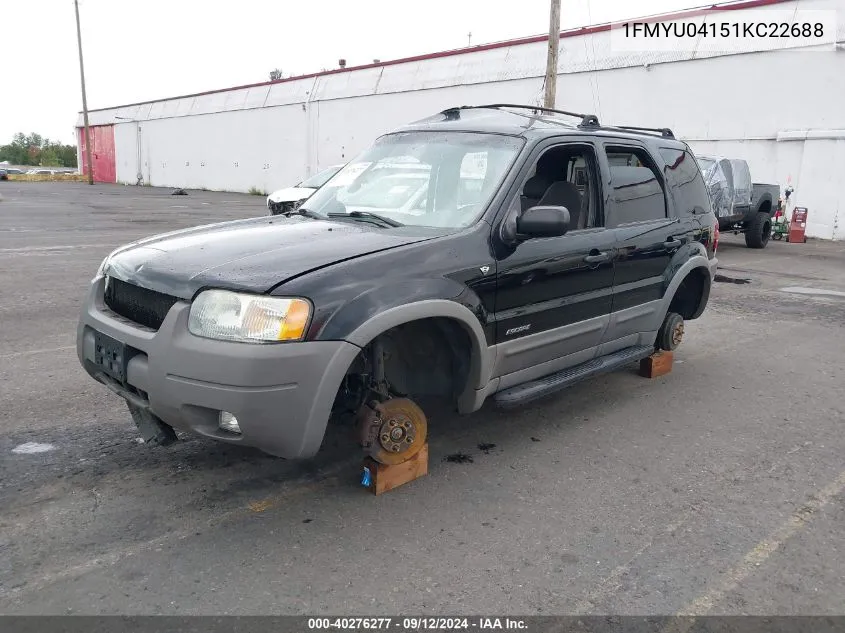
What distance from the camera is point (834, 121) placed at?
18.4 meters

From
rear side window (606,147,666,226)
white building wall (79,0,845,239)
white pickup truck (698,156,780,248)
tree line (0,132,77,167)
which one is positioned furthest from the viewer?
tree line (0,132,77,167)

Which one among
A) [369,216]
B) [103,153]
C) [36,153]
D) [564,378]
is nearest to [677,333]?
[564,378]

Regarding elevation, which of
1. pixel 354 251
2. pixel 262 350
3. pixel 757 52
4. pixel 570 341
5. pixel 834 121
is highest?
pixel 757 52

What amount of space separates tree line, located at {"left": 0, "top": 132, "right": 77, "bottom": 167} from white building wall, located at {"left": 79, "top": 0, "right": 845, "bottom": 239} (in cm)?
9228

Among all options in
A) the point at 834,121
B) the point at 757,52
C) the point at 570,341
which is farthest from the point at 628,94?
the point at 570,341

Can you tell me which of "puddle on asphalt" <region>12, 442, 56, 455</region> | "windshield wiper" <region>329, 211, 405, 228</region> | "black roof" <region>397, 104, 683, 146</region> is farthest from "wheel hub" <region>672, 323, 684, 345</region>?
"puddle on asphalt" <region>12, 442, 56, 455</region>

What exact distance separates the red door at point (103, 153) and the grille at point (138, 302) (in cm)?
5760

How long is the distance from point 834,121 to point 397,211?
1858 cm

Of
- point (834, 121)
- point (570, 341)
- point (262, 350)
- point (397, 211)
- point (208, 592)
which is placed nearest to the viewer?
point (208, 592)

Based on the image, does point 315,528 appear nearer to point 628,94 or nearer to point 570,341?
point 570,341

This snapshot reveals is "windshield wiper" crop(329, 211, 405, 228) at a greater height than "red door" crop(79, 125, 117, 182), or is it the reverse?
"red door" crop(79, 125, 117, 182)

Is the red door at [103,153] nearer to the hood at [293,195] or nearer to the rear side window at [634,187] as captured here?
the hood at [293,195]

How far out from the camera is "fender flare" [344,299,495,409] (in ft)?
10.1

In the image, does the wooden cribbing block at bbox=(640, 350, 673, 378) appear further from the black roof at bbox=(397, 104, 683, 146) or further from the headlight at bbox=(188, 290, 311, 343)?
the headlight at bbox=(188, 290, 311, 343)
